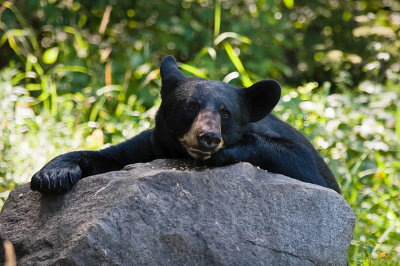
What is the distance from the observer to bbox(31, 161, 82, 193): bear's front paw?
3959mm

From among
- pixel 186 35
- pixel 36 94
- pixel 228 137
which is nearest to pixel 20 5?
pixel 36 94

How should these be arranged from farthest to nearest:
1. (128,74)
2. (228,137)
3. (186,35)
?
1. (186,35)
2. (128,74)
3. (228,137)

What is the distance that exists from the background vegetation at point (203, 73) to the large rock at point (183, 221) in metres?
1.03

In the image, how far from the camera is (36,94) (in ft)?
30.1

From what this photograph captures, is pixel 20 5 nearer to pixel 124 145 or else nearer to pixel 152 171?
pixel 124 145

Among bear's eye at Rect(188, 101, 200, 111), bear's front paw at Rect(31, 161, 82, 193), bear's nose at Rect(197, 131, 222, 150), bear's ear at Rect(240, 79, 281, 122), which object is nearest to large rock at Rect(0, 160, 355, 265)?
bear's front paw at Rect(31, 161, 82, 193)

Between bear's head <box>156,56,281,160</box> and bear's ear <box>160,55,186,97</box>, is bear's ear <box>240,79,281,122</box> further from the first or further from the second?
bear's ear <box>160,55,186,97</box>

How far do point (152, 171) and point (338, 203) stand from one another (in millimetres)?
1245

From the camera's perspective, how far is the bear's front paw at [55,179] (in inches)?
156

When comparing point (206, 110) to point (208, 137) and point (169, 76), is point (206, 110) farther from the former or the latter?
point (169, 76)

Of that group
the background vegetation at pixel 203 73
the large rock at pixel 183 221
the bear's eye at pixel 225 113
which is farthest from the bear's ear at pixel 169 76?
the background vegetation at pixel 203 73

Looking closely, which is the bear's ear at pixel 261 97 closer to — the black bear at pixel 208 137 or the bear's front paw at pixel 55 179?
the black bear at pixel 208 137

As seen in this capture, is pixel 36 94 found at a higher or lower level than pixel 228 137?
lower

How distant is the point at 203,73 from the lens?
768cm
